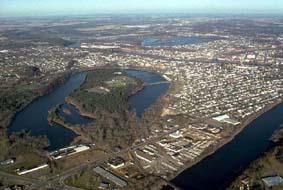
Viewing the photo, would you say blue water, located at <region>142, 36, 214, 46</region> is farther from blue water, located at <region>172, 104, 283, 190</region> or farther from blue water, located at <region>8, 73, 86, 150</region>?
blue water, located at <region>172, 104, 283, 190</region>

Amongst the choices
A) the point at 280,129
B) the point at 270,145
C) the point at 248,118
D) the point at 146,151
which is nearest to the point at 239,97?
the point at 248,118

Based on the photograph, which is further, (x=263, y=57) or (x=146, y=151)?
(x=263, y=57)

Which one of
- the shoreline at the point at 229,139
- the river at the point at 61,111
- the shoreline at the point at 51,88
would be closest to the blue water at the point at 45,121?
the river at the point at 61,111

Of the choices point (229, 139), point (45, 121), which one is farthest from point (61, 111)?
point (229, 139)

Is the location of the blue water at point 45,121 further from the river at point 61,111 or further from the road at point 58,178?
the road at point 58,178

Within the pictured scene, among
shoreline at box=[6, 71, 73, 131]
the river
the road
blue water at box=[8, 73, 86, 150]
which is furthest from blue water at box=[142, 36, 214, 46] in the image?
the road

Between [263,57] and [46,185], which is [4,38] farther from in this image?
[46,185]
